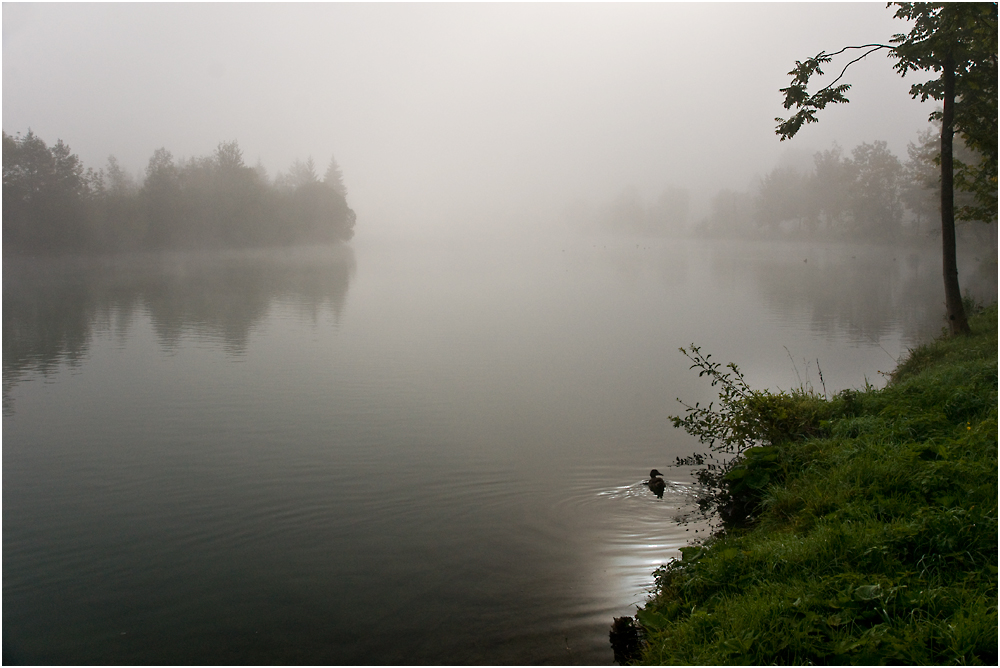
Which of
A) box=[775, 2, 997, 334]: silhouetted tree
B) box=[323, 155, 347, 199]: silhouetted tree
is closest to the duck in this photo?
box=[775, 2, 997, 334]: silhouetted tree

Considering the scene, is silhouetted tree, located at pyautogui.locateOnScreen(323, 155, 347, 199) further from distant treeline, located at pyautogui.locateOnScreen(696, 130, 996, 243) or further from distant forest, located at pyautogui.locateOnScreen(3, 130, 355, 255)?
distant treeline, located at pyautogui.locateOnScreen(696, 130, 996, 243)

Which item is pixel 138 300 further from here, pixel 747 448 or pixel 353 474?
pixel 747 448

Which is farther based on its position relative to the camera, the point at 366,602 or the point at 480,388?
the point at 480,388

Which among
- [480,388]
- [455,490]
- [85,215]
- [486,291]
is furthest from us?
[85,215]

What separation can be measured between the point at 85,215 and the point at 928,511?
61.4m

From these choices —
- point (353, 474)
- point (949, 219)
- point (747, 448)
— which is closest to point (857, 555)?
point (747, 448)

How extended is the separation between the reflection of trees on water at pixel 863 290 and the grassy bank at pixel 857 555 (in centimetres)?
1210

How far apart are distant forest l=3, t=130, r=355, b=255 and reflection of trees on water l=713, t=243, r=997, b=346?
4749 cm

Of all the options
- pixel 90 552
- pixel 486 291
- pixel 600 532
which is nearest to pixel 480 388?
pixel 600 532

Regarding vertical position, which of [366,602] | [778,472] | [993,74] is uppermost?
[993,74]

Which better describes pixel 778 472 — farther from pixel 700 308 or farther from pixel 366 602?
pixel 700 308

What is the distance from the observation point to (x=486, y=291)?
31719 mm

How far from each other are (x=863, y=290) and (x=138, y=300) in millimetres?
29636

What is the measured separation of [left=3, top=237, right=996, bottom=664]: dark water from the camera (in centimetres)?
540
